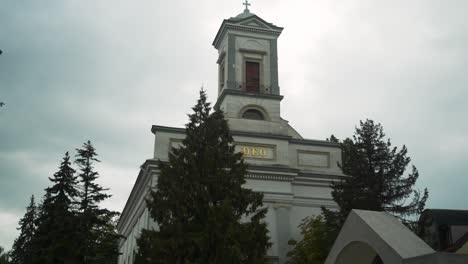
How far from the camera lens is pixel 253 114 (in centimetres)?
3372

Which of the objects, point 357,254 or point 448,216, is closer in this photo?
point 357,254

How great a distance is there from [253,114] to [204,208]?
1731 centimetres

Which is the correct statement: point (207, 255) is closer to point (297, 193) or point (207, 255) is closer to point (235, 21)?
point (297, 193)

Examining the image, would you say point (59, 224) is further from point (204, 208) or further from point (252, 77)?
point (252, 77)

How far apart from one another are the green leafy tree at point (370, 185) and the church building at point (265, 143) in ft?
17.6

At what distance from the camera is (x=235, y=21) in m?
35.2

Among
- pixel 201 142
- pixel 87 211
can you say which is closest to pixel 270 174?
pixel 87 211

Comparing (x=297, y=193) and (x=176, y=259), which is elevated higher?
(x=297, y=193)

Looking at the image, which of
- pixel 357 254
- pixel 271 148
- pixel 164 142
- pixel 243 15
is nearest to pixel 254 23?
pixel 243 15

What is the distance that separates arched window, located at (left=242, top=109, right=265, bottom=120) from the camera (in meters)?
33.5

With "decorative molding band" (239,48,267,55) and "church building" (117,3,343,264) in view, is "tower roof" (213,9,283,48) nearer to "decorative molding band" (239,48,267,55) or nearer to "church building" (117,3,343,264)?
"church building" (117,3,343,264)

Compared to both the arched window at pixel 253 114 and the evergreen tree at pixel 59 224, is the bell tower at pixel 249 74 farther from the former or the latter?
the evergreen tree at pixel 59 224

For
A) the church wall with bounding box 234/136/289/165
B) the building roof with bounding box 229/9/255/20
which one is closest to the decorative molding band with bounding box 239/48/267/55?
the building roof with bounding box 229/9/255/20

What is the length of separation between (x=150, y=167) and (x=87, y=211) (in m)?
5.05
